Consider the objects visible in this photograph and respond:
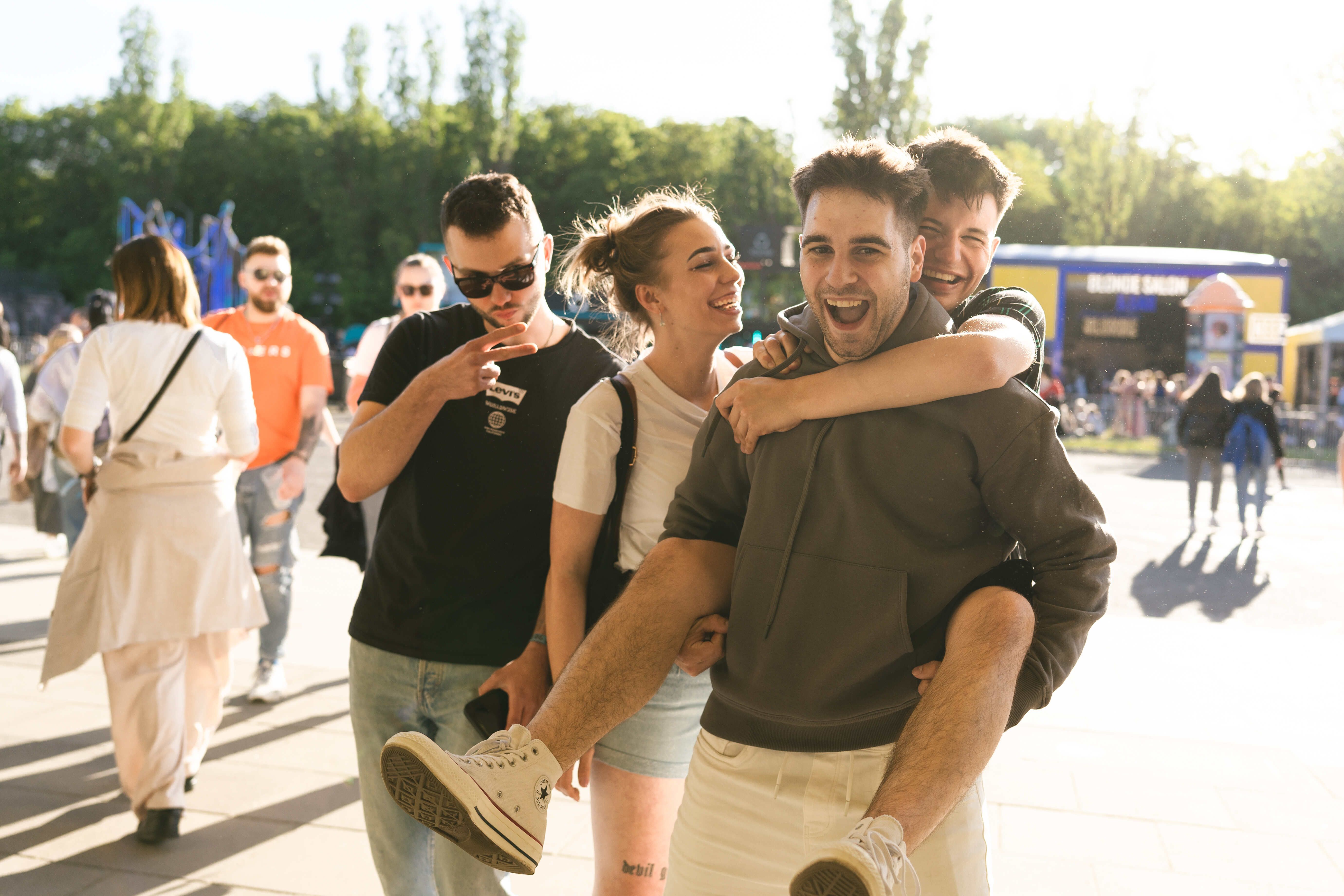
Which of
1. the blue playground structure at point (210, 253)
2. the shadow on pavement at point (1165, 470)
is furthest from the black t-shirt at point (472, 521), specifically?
the blue playground structure at point (210, 253)

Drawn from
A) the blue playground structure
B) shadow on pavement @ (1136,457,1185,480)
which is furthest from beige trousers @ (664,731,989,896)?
the blue playground structure

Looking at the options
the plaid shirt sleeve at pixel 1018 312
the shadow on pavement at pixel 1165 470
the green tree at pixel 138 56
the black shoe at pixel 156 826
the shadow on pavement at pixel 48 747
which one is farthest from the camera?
the green tree at pixel 138 56

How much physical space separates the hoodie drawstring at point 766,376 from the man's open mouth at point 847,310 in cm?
11

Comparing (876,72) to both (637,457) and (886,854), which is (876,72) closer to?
(637,457)

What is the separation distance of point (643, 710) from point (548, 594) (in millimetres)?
305

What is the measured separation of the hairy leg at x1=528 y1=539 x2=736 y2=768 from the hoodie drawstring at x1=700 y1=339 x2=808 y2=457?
0.17 meters

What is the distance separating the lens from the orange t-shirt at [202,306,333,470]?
479cm

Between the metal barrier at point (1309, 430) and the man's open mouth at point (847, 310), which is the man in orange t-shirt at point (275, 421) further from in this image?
the metal barrier at point (1309, 430)

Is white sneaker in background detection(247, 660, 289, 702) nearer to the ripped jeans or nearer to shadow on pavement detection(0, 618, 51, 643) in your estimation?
the ripped jeans

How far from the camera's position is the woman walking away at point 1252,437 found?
9.91 metres

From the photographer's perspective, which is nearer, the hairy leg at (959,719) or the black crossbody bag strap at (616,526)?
the hairy leg at (959,719)

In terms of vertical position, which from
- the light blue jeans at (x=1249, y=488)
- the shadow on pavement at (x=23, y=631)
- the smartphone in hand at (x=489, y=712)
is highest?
the smartphone in hand at (x=489, y=712)

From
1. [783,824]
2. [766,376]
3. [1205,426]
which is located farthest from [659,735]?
[1205,426]

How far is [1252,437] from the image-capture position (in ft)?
32.7
